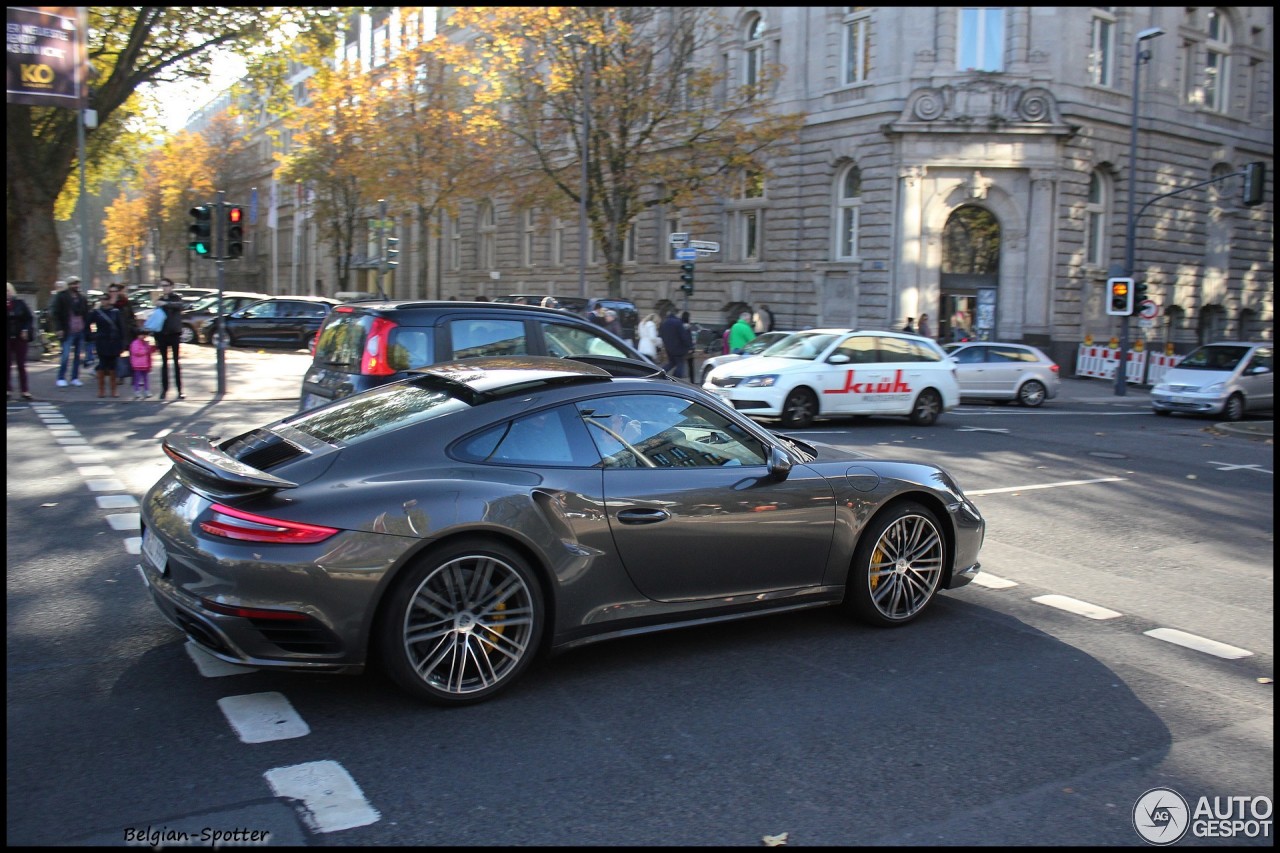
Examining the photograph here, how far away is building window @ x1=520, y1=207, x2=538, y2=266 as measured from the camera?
51344 millimetres

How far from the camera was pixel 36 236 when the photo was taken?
95.0 feet

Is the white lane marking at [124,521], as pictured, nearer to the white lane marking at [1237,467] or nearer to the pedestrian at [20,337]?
the pedestrian at [20,337]

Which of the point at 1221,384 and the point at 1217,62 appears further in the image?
the point at 1217,62

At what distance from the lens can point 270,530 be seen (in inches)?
171

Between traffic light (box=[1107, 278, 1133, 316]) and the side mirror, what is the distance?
1000 inches

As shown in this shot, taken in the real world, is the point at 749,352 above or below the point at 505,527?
above

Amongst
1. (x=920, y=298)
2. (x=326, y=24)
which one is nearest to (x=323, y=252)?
(x=326, y=24)

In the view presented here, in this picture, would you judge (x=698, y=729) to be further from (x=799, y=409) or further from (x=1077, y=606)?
(x=799, y=409)

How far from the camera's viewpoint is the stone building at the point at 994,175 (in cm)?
3353

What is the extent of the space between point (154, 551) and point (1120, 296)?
1087 inches

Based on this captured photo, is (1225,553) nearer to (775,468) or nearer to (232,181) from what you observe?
(775,468)

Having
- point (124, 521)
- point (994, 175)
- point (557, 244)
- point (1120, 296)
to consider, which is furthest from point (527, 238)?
point (124, 521)

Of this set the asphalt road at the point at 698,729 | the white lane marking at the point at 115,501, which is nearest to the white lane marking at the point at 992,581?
the asphalt road at the point at 698,729

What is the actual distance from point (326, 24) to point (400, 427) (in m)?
31.7
